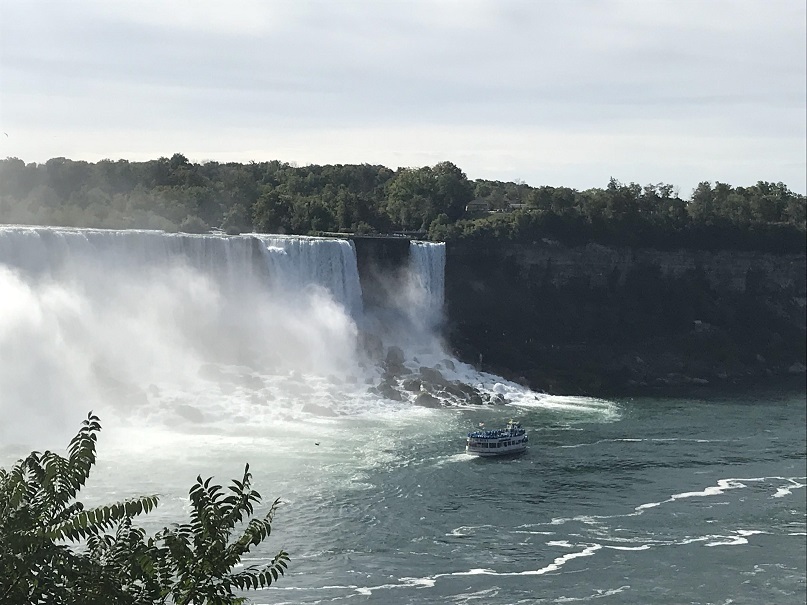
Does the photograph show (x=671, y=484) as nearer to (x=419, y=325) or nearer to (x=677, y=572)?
(x=677, y=572)

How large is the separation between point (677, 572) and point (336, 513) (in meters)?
7.71

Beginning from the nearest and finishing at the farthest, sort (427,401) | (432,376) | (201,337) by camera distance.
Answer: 1. (427,401)
2. (201,337)
3. (432,376)

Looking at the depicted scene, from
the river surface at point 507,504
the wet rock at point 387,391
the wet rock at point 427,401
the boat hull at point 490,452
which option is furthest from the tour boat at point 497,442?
the wet rock at point 387,391

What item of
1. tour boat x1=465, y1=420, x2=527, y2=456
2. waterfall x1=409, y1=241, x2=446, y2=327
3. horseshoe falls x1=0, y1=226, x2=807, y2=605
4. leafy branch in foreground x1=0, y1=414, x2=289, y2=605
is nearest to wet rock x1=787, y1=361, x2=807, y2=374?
horseshoe falls x1=0, y1=226, x2=807, y2=605

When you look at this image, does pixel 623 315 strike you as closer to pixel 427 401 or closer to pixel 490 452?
pixel 427 401

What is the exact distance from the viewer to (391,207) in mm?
63719

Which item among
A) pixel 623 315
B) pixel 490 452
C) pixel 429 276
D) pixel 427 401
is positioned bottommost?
pixel 490 452

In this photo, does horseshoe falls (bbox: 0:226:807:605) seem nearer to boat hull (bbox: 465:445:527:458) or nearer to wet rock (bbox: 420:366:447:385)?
wet rock (bbox: 420:366:447:385)

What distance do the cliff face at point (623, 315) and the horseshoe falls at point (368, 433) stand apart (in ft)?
7.12

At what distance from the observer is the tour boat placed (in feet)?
109

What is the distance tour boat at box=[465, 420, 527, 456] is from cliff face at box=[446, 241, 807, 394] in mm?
12354

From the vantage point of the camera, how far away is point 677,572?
2333cm

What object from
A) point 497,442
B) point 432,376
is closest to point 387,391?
point 432,376

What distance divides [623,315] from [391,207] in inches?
581
